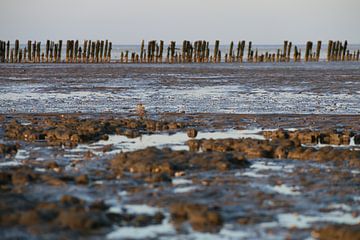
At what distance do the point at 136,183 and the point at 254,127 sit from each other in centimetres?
761

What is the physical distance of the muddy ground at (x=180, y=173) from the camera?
26.3ft

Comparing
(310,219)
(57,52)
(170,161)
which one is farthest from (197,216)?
(57,52)

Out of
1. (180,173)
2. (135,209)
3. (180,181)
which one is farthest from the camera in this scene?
(180,173)

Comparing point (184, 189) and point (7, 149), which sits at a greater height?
point (184, 189)

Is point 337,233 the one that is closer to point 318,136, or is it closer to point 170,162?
point 170,162

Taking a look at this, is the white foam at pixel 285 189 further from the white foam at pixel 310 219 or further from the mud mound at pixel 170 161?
the mud mound at pixel 170 161

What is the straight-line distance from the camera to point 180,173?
11211 millimetres

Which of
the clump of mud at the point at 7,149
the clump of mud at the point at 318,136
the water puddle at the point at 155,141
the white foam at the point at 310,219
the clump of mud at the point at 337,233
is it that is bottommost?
the clump of mud at the point at 7,149

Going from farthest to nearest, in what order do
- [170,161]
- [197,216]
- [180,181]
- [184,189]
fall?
[170,161], [180,181], [184,189], [197,216]

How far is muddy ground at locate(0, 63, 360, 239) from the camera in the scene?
8023 mm

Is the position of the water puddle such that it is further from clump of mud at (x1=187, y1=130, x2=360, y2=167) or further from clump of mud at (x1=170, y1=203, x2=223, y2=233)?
clump of mud at (x1=170, y1=203, x2=223, y2=233)

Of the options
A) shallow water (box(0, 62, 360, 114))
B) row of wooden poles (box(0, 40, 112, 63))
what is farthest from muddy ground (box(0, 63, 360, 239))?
row of wooden poles (box(0, 40, 112, 63))

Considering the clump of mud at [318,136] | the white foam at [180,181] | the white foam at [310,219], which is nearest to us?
the white foam at [310,219]

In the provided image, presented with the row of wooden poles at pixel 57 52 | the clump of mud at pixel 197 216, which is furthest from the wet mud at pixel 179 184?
→ the row of wooden poles at pixel 57 52
